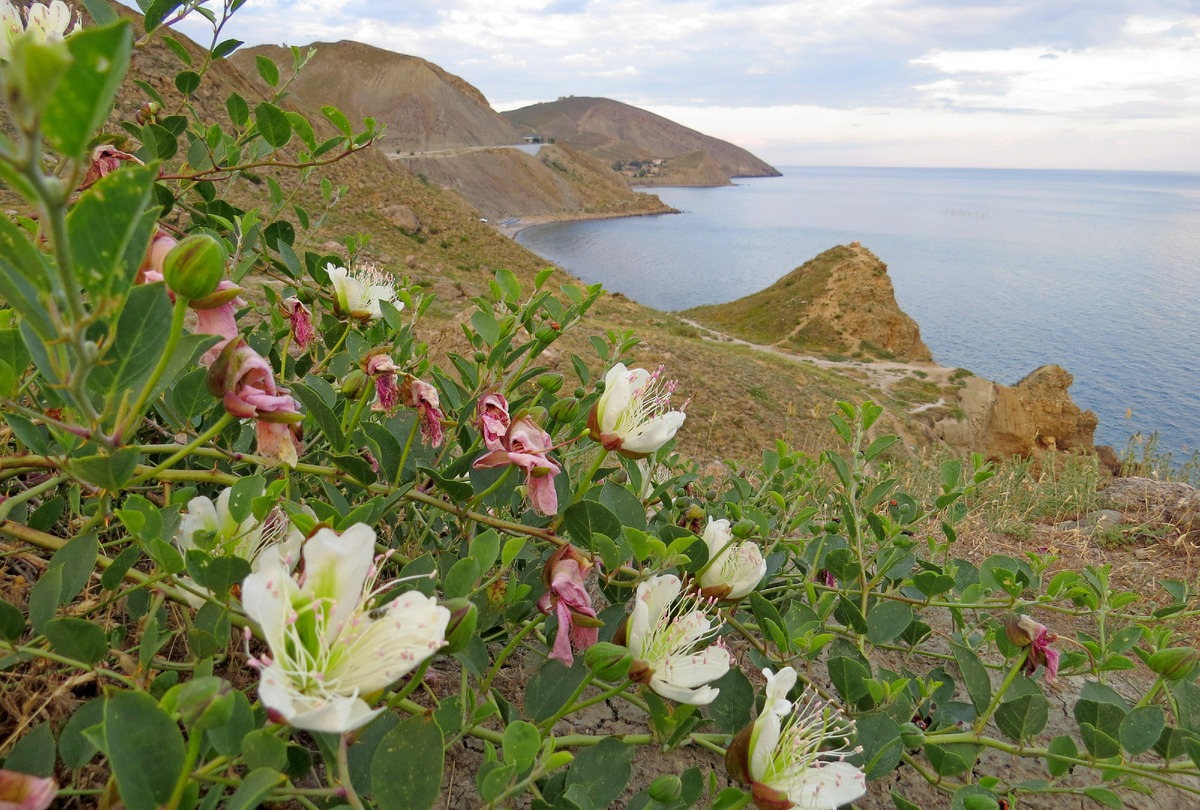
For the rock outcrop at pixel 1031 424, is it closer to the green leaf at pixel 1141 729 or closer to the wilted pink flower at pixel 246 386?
the green leaf at pixel 1141 729

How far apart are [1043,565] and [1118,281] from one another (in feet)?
197

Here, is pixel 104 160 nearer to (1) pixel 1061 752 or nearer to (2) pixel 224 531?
(2) pixel 224 531

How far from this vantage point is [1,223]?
45 centimetres

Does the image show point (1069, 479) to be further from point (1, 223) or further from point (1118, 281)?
point (1118, 281)

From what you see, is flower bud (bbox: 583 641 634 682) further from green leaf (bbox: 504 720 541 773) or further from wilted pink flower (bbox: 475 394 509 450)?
wilted pink flower (bbox: 475 394 509 450)

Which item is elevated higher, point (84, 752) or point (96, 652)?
point (96, 652)

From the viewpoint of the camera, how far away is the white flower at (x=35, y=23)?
1.05 metres

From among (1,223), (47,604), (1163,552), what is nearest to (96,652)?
(47,604)

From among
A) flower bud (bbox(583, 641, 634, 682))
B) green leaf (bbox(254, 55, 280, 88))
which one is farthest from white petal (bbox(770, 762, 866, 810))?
green leaf (bbox(254, 55, 280, 88))

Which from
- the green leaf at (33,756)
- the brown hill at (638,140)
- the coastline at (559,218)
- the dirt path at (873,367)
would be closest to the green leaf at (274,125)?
the green leaf at (33,756)

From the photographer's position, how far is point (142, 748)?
58cm

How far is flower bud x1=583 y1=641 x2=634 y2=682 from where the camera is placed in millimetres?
760

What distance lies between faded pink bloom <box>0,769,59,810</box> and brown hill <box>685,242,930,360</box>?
1083 inches

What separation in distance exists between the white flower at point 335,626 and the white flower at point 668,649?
326mm
